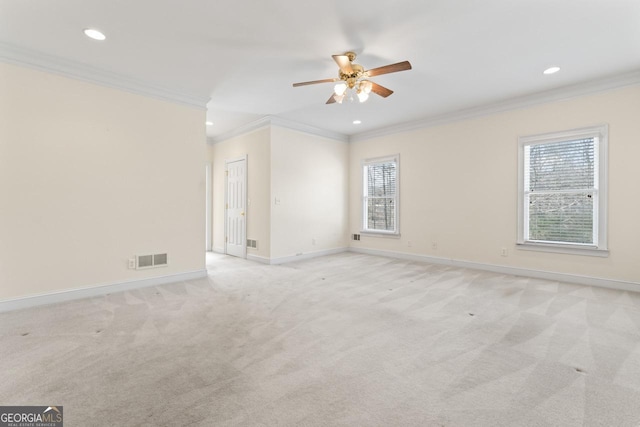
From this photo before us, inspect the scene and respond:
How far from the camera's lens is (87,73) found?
338 centimetres

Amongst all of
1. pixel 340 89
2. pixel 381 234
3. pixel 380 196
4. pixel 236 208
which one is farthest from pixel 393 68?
pixel 236 208

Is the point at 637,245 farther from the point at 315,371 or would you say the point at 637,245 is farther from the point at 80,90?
the point at 80,90

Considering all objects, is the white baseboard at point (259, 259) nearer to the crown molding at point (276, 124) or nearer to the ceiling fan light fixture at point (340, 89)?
the crown molding at point (276, 124)

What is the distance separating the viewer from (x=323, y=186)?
20.8 ft

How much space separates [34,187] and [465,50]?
4889 millimetres

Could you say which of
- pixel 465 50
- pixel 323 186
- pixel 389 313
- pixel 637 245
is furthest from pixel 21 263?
pixel 637 245

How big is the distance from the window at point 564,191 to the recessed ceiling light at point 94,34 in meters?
5.55

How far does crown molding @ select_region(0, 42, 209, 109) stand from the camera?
2.97 meters

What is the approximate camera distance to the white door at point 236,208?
5930mm

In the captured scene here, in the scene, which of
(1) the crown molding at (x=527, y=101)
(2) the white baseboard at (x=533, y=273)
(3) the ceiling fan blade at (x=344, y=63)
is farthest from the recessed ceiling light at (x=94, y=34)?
(2) the white baseboard at (x=533, y=273)

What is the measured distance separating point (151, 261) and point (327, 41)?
352 centimetres

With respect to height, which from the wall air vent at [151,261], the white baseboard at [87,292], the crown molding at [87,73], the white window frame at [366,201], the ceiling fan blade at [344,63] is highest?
the crown molding at [87,73]

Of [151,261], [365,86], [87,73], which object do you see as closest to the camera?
[365,86]

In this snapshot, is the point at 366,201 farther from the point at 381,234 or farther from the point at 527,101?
the point at 527,101
